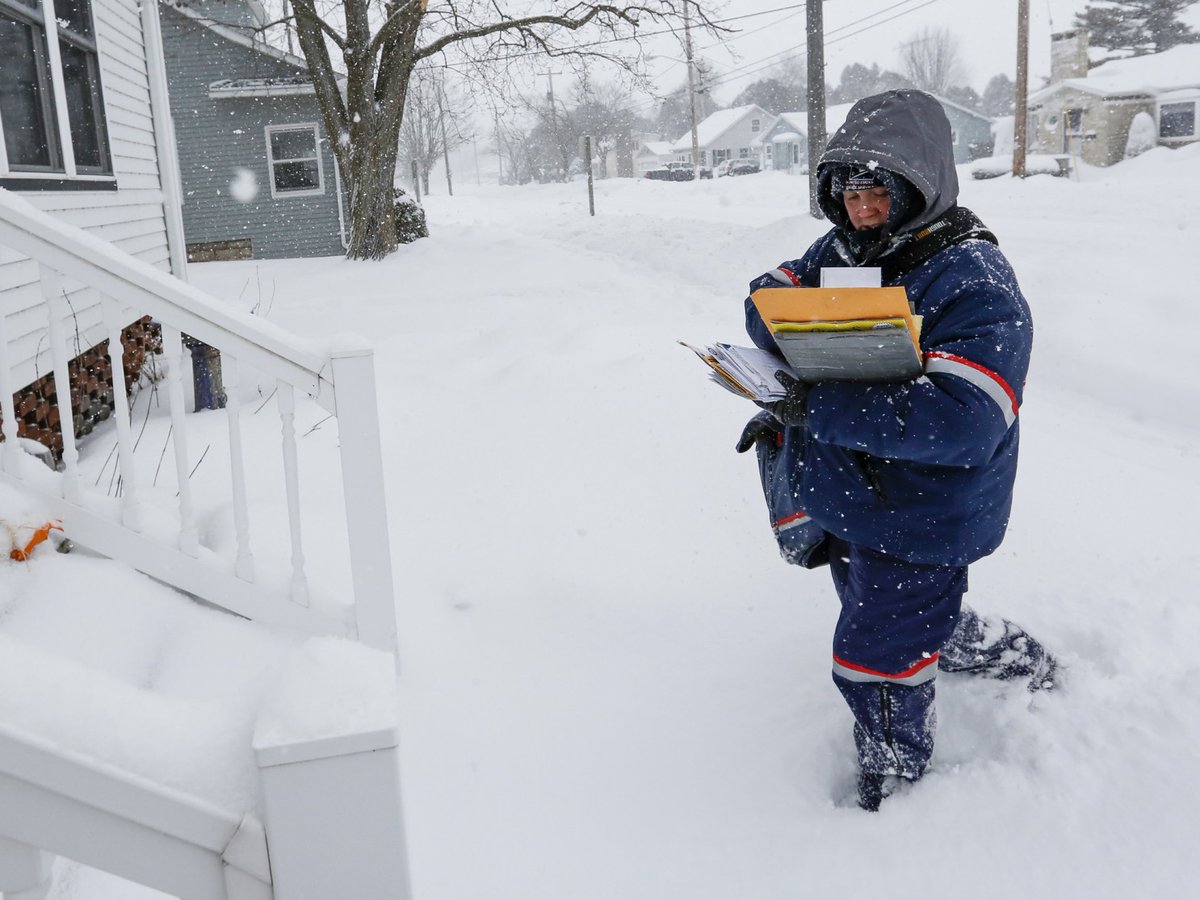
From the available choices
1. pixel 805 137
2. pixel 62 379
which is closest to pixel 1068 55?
pixel 805 137

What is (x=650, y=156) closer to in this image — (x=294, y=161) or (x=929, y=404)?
(x=294, y=161)

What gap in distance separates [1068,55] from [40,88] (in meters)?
38.4

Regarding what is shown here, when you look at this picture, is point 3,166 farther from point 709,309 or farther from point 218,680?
point 709,309

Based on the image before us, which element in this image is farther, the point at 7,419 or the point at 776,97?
the point at 776,97

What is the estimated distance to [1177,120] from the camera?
106 ft

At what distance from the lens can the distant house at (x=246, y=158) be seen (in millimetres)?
19500

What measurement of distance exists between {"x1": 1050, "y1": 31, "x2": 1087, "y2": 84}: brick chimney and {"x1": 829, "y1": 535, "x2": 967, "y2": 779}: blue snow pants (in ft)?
130

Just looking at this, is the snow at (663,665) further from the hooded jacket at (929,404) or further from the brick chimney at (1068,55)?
the brick chimney at (1068,55)

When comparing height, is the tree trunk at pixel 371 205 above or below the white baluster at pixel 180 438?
above

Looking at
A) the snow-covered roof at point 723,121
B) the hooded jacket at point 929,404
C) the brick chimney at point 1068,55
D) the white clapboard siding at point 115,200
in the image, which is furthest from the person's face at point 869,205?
the snow-covered roof at point 723,121

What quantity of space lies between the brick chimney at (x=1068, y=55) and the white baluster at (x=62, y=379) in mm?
40142

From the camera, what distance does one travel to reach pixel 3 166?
490 cm

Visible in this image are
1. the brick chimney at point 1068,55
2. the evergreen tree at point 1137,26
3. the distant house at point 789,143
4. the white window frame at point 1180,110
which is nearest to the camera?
the white window frame at point 1180,110

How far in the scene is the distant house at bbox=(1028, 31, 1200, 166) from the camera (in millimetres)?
31641
